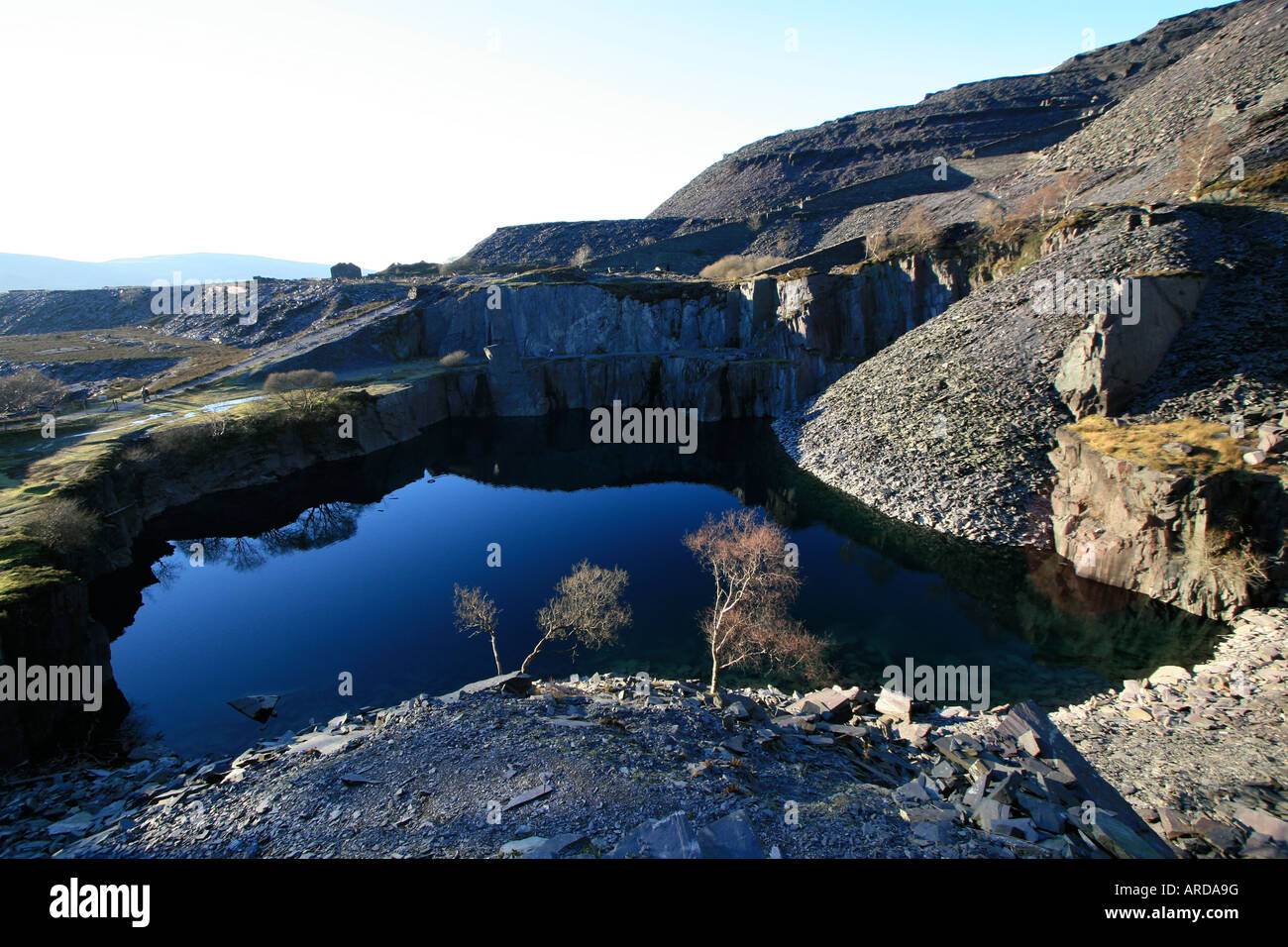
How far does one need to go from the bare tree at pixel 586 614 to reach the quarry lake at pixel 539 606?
0.69 m

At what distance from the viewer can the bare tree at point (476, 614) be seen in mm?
21688

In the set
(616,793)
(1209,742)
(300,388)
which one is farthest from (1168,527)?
(300,388)

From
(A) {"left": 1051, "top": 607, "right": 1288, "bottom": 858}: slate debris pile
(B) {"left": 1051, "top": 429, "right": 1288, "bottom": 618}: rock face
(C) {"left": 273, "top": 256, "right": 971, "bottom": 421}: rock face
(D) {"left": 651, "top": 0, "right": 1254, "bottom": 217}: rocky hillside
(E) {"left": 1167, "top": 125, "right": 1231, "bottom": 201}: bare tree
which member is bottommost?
(A) {"left": 1051, "top": 607, "right": 1288, "bottom": 858}: slate debris pile

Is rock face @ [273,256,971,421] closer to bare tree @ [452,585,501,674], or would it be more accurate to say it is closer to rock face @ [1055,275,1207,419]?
rock face @ [1055,275,1207,419]

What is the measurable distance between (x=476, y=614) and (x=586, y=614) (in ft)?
13.2

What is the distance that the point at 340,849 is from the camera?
10109 mm

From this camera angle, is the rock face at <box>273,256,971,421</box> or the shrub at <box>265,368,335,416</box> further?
the rock face at <box>273,256,971,421</box>

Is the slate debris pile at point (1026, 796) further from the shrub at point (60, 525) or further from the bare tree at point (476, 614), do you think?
the shrub at point (60, 525)

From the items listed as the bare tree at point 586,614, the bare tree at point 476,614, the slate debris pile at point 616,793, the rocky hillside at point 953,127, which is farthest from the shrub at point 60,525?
the rocky hillside at point 953,127

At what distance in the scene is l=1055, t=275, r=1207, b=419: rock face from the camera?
1163 inches

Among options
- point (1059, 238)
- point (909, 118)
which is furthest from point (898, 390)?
point (909, 118)

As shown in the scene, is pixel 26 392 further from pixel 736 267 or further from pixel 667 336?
pixel 736 267

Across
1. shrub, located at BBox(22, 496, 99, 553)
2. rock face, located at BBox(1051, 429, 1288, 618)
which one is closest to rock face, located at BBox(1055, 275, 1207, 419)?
rock face, located at BBox(1051, 429, 1288, 618)

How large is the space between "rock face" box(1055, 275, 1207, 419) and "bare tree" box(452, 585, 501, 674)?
31.3 m
